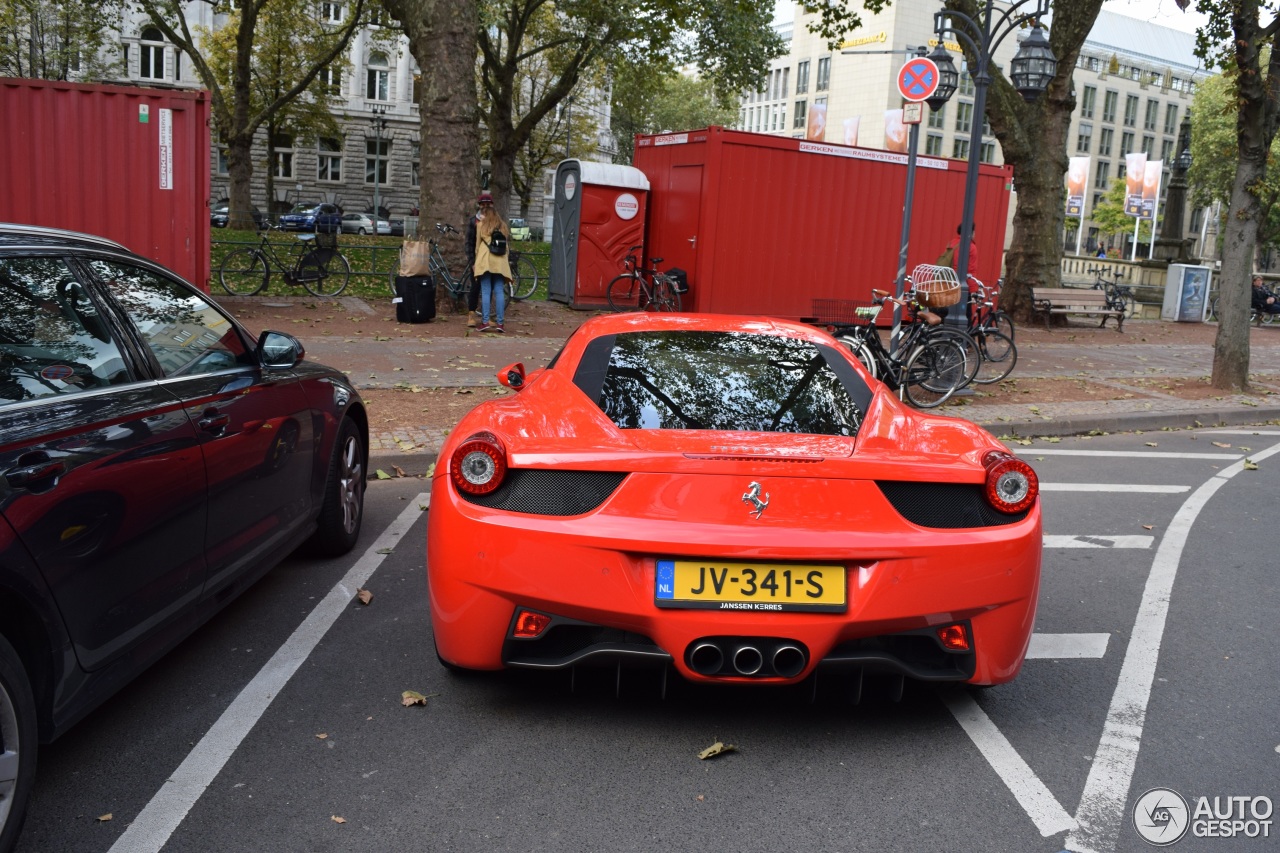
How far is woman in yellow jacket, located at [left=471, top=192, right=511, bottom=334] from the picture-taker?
14438 mm

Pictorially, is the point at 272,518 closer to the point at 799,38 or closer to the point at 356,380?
the point at 356,380

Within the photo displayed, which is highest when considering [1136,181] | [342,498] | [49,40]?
[49,40]

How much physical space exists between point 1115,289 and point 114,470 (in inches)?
1169

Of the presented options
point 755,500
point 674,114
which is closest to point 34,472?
point 755,500

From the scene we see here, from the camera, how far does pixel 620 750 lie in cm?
354

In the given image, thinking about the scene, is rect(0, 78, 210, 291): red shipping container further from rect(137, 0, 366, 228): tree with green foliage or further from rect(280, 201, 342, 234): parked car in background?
rect(280, 201, 342, 234): parked car in background

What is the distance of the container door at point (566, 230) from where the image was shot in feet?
65.8

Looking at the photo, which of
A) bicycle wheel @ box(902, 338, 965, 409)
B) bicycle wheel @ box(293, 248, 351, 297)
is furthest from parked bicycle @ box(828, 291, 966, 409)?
bicycle wheel @ box(293, 248, 351, 297)

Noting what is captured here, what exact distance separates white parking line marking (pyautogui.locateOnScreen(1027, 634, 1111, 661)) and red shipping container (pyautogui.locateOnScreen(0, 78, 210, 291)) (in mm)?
11641

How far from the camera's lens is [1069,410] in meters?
11.5

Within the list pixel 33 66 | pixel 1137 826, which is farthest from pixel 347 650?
pixel 33 66

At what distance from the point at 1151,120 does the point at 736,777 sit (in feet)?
371

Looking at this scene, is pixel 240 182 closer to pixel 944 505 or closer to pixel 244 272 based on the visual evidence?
pixel 244 272

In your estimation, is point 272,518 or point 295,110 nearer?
point 272,518
